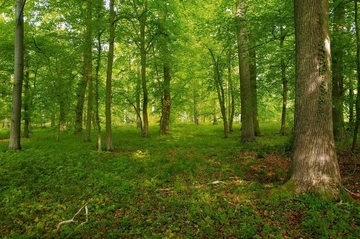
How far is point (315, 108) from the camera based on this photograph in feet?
13.6

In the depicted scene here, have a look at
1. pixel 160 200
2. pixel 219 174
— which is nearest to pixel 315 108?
pixel 219 174

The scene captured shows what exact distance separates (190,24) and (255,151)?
10.8 metres

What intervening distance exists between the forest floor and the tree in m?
0.41

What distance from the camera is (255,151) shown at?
8.97 m

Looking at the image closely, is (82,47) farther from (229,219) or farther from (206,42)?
(229,219)

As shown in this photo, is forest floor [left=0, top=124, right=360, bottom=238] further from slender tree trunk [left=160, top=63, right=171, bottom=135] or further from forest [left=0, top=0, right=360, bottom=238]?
slender tree trunk [left=160, top=63, right=171, bottom=135]

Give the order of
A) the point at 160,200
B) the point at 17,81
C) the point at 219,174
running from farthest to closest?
the point at 17,81, the point at 219,174, the point at 160,200

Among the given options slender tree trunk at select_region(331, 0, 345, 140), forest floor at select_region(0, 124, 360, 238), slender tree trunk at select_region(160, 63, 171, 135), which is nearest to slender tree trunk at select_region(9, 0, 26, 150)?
forest floor at select_region(0, 124, 360, 238)

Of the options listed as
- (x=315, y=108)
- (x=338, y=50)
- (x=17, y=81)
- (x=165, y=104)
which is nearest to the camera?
(x=315, y=108)

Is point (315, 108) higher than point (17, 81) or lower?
lower

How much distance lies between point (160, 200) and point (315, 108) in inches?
145

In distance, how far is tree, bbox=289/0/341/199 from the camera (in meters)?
4.05

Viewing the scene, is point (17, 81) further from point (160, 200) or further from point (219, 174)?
point (219, 174)

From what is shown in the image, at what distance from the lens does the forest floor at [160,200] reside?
353 cm
